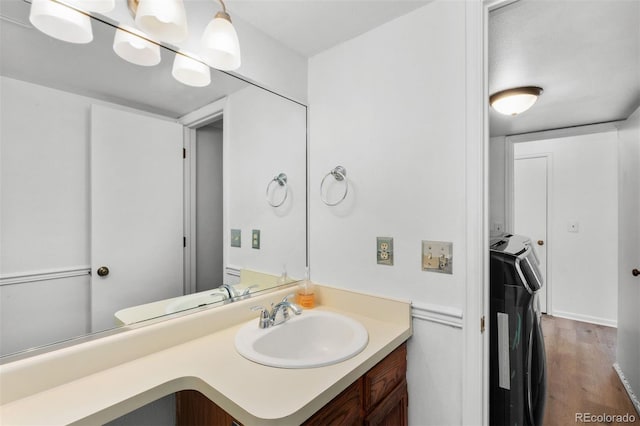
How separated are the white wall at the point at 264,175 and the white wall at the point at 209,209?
0.04m

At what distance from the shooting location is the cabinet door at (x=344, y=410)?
0.83 meters

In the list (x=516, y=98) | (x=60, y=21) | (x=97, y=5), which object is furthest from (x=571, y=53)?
(x=60, y=21)

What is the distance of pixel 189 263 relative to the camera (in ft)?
3.98

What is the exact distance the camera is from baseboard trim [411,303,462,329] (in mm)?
1165

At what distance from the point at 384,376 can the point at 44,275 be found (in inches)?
45.5

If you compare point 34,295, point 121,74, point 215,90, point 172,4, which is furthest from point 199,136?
point 34,295

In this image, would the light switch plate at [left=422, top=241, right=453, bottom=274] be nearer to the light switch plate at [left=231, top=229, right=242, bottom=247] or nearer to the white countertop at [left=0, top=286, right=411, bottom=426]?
the white countertop at [left=0, top=286, right=411, bottom=426]

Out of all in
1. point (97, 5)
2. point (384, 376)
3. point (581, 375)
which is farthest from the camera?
point (581, 375)

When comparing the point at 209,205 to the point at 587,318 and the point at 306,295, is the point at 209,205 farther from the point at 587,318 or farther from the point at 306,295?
the point at 587,318

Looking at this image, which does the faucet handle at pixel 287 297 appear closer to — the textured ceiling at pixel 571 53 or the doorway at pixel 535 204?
the textured ceiling at pixel 571 53

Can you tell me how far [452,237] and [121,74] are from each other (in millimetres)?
1341

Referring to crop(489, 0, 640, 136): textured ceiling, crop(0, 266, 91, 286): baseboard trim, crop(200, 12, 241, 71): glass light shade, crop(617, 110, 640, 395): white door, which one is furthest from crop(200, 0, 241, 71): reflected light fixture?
crop(617, 110, 640, 395): white door

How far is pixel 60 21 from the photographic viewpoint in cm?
86

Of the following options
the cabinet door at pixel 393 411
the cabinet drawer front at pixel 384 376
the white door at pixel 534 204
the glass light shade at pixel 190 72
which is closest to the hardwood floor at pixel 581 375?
the white door at pixel 534 204
